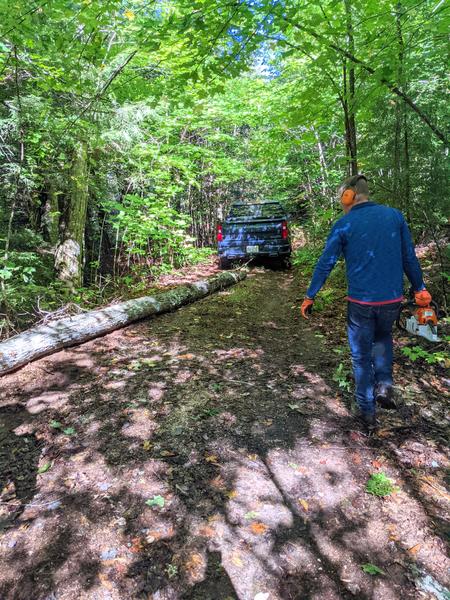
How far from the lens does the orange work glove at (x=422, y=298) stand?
10.3 ft

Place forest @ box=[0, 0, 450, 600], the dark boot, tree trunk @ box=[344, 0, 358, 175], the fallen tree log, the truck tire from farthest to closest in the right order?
the truck tire < tree trunk @ box=[344, 0, 358, 175] < the fallen tree log < the dark boot < forest @ box=[0, 0, 450, 600]

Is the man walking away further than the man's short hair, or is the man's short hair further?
the man's short hair

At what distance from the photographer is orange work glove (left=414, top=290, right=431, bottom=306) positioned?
3148mm

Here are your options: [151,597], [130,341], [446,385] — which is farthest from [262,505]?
[130,341]

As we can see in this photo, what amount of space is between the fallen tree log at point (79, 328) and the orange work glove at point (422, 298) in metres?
4.51

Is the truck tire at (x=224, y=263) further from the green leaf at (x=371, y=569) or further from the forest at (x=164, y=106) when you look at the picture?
the green leaf at (x=371, y=569)

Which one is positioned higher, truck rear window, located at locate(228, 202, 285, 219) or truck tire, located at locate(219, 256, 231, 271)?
truck rear window, located at locate(228, 202, 285, 219)

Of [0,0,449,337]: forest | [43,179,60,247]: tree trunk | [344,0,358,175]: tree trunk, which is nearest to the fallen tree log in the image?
[0,0,449,337]: forest

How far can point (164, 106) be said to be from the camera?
870 cm

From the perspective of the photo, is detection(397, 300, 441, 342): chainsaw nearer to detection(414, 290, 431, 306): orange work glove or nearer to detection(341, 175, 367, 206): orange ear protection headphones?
detection(414, 290, 431, 306): orange work glove

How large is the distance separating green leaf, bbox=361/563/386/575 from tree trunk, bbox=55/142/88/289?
7.83 m

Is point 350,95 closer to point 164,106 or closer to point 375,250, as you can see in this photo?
point 375,250

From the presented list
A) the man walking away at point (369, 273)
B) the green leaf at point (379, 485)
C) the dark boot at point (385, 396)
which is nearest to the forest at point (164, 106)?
the man walking away at point (369, 273)

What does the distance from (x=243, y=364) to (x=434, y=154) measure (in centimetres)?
428
